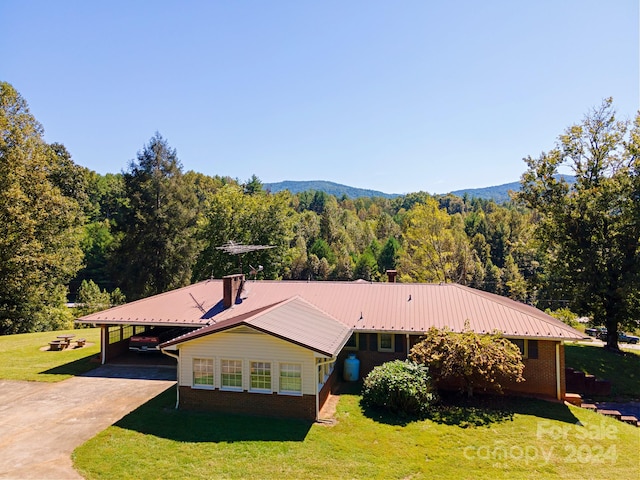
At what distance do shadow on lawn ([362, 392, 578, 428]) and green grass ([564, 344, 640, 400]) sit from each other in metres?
7.53

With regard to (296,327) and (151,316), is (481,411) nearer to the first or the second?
(296,327)

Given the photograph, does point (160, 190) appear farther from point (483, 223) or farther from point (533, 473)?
point (483, 223)

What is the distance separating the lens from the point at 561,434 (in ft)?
39.0

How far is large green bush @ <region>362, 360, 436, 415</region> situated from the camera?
519 inches

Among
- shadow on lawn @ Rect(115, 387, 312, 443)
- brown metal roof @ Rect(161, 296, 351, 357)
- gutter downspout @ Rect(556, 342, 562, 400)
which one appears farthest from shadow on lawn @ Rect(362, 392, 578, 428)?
shadow on lawn @ Rect(115, 387, 312, 443)

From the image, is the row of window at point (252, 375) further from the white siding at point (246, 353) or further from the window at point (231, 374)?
the white siding at point (246, 353)

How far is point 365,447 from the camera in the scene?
428 inches

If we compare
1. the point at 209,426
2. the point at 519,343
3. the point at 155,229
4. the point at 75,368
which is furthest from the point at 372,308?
the point at 155,229

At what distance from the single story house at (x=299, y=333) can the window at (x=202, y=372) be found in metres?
0.03

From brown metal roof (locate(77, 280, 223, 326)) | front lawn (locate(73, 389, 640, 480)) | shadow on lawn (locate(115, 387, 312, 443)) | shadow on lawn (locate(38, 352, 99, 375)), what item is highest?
brown metal roof (locate(77, 280, 223, 326))

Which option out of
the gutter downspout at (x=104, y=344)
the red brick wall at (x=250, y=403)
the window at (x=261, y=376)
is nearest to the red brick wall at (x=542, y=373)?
the red brick wall at (x=250, y=403)

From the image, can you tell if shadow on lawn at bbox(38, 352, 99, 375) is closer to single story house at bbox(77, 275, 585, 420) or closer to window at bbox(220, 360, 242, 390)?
single story house at bbox(77, 275, 585, 420)

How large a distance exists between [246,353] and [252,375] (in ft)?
2.42

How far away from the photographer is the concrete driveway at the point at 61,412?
10062mm
